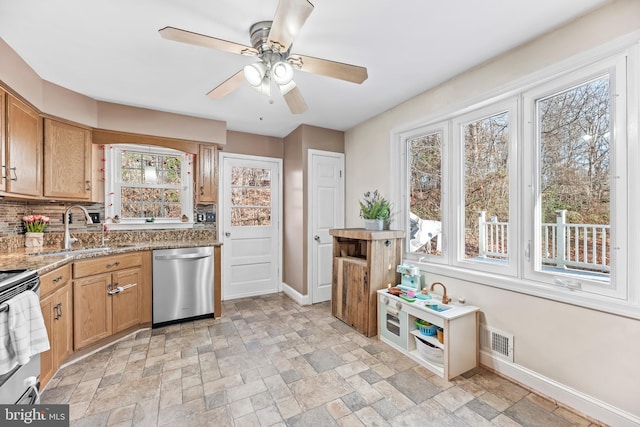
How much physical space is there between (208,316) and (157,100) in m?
2.50

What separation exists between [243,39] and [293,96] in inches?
19.5

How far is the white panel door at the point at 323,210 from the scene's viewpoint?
386cm

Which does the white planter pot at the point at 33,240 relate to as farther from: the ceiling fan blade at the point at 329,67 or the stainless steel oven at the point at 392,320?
the stainless steel oven at the point at 392,320

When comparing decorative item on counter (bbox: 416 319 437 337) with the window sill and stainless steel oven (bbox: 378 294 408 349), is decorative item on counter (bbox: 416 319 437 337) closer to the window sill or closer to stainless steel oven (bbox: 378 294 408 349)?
stainless steel oven (bbox: 378 294 408 349)

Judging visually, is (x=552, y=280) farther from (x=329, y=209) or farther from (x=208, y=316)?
(x=208, y=316)

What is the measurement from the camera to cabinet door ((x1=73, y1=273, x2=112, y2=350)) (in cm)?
237

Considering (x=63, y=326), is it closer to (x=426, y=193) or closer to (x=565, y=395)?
(x=426, y=193)

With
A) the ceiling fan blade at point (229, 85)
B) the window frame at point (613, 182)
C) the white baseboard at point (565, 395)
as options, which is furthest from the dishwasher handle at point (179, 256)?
the window frame at point (613, 182)

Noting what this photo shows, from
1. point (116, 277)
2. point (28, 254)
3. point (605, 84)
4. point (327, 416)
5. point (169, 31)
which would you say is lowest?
point (327, 416)

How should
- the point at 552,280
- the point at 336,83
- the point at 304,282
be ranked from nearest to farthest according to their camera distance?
the point at 552,280 < the point at 336,83 < the point at 304,282

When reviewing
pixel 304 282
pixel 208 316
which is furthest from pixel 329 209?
pixel 208 316

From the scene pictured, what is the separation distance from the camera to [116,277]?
2.70 metres

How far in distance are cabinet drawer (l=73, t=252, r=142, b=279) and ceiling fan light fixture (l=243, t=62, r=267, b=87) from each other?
85.7 inches

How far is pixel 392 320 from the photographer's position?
2.63m
